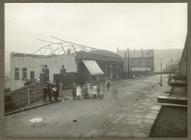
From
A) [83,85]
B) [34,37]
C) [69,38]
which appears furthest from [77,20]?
[83,85]

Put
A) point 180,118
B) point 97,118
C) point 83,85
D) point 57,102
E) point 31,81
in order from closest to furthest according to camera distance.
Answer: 1. point 180,118
2. point 97,118
3. point 31,81
4. point 83,85
5. point 57,102

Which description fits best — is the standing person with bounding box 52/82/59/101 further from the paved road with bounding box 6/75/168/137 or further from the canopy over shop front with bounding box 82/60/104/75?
the canopy over shop front with bounding box 82/60/104/75

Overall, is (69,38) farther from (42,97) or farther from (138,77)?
(138,77)

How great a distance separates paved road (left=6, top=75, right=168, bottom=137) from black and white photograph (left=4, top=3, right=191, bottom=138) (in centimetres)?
2

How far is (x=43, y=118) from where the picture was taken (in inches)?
149

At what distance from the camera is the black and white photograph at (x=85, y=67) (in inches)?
139

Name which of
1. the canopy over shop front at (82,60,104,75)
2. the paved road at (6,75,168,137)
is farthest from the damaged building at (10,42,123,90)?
the paved road at (6,75,168,137)

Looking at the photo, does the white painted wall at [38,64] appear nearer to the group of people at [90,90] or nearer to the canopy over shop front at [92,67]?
the canopy over shop front at [92,67]

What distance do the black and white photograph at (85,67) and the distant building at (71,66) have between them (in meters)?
0.02

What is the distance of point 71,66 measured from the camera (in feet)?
14.5

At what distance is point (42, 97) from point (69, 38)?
1.50 metres

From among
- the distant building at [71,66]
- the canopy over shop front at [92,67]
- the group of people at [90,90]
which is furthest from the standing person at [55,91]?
the canopy over shop front at [92,67]

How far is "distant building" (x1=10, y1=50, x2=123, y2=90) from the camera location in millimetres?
4039

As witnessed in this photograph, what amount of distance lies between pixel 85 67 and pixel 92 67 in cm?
15
